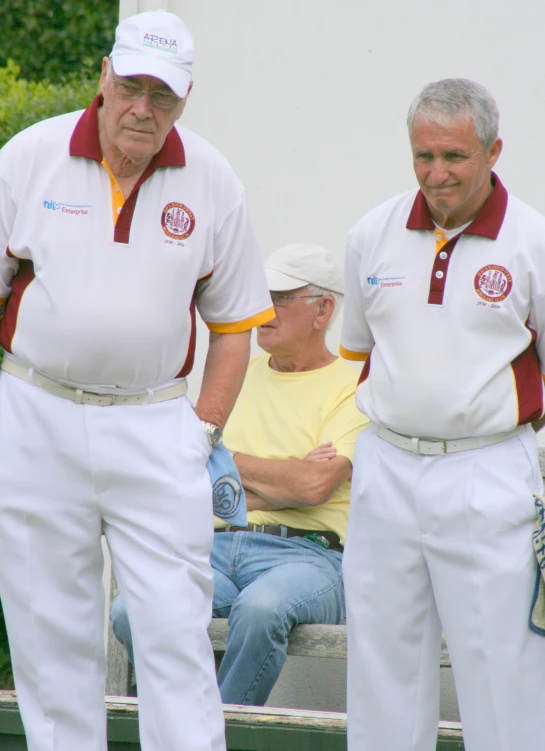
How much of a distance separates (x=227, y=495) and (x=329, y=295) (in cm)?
127

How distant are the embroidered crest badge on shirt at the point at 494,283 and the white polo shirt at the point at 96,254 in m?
0.64

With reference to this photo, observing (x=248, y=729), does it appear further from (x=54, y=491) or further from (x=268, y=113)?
(x=268, y=113)

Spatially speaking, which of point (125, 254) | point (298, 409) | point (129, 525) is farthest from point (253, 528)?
point (125, 254)

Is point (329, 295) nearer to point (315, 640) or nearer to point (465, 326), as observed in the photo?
point (315, 640)

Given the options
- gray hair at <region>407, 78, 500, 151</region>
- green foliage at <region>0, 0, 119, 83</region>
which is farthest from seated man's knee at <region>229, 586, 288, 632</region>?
green foliage at <region>0, 0, 119, 83</region>

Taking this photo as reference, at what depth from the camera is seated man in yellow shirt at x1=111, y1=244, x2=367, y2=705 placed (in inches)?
147

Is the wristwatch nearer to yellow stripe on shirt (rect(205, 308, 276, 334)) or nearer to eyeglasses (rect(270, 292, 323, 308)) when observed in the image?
yellow stripe on shirt (rect(205, 308, 276, 334))

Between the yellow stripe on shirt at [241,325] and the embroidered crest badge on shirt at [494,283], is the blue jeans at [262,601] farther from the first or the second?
the embroidered crest badge on shirt at [494,283]

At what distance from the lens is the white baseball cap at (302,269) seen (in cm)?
412

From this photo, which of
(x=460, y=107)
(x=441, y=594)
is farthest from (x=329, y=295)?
(x=441, y=594)

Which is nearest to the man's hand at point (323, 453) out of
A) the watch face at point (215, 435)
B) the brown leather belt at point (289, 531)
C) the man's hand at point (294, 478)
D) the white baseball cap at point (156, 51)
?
the man's hand at point (294, 478)

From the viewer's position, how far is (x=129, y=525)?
113 inches

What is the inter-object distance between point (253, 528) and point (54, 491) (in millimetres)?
1256

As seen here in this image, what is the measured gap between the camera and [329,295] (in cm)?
420
